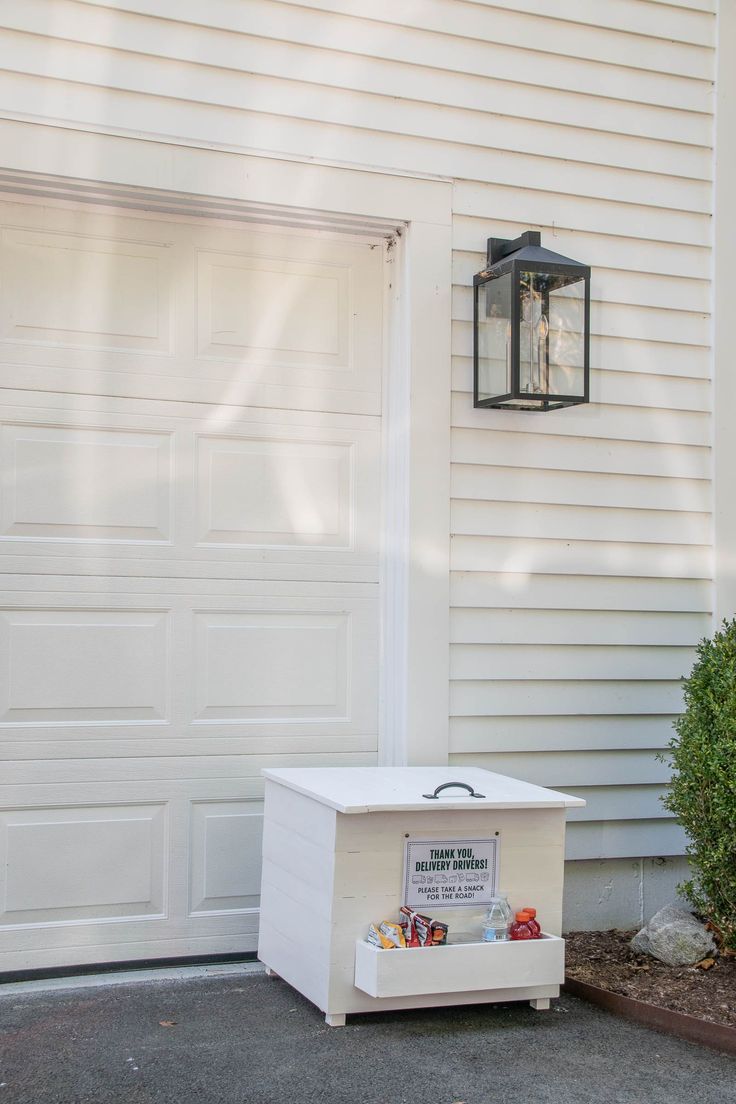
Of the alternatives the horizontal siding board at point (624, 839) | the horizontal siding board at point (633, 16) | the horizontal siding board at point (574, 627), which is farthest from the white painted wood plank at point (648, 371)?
the horizontal siding board at point (624, 839)

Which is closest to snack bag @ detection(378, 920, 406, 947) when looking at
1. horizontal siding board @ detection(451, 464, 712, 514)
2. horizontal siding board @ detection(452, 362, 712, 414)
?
horizontal siding board @ detection(451, 464, 712, 514)

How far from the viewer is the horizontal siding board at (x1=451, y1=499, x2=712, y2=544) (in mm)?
3650

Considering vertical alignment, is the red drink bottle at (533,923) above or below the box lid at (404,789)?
below

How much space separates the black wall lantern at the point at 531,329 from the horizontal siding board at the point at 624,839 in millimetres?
1429

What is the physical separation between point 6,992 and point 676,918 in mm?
1962

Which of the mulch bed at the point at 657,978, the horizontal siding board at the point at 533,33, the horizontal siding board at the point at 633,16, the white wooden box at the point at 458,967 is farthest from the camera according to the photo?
the horizontal siding board at the point at 633,16

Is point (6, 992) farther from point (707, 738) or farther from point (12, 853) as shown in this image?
point (707, 738)

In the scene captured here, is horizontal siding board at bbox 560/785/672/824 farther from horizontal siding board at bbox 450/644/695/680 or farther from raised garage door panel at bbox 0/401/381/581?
raised garage door panel at bbox 0/401/381/581

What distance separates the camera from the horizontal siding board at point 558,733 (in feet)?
11.8

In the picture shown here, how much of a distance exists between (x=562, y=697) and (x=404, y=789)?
0.97 meters

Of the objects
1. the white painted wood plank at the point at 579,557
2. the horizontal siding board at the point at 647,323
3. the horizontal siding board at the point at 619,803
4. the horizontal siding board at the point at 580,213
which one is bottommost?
the horizontal siding board at the point at 619,803

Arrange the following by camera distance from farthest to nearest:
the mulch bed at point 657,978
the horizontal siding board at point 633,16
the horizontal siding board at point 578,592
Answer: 1. the horizontal siding board at point 633,16
2. the horizontal siding board at point 578,592
3. the mulch bed at point 657,978

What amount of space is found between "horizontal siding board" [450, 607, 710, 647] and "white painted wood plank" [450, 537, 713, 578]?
5.5 inches

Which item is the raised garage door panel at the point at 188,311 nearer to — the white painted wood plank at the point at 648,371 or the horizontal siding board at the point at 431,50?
the horizontal siding board at the point at 431,50
